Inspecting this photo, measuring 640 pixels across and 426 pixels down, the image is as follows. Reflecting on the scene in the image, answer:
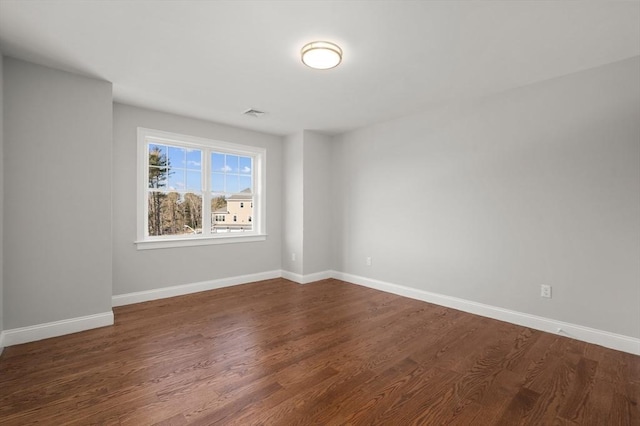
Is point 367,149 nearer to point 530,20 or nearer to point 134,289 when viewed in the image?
point 530,20

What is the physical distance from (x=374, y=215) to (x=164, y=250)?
10.1ft

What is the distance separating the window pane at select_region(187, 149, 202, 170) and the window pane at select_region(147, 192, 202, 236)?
0.41 meters

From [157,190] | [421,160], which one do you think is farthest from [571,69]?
[157,190]

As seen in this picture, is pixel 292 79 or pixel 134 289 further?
pixel 134 289

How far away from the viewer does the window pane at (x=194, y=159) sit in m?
4.45

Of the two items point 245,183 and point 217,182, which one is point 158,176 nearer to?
point 217,182

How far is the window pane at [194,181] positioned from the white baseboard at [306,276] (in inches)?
79.6

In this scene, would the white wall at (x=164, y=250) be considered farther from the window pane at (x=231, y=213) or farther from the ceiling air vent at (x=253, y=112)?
the ceiling air vent at (x=253, y=112)

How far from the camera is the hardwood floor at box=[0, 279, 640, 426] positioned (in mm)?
1784

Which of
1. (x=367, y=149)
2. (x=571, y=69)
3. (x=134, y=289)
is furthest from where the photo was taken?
(x=367, y=149)

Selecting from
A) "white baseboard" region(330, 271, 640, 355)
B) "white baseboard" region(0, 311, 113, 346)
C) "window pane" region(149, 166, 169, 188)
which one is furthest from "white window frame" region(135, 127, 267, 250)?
"white baseboard" region(330, 271, 640, 355)

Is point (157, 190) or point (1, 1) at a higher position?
point (1, 1)

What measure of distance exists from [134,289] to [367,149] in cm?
383

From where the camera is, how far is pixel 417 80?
3061 mm
